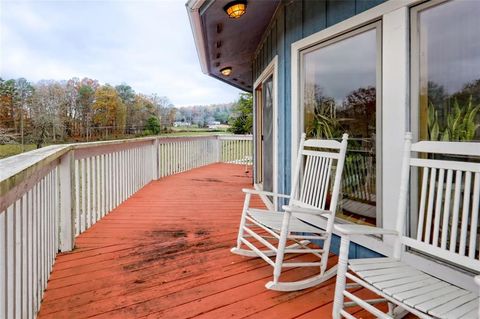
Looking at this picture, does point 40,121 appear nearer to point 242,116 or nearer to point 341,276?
point 341,276

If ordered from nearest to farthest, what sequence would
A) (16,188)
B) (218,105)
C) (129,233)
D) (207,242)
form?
(16,188) < (207,242) < (129,233) < (218,105)

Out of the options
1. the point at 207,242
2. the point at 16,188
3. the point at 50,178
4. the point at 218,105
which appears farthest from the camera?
the point at 218,105

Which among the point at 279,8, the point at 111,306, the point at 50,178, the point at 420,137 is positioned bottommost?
the point at 111,306

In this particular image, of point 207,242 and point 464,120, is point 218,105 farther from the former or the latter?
point 464,120

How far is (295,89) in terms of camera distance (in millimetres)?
3014

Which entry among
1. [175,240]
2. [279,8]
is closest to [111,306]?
[175,240]

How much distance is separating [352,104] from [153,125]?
5464 millimetres

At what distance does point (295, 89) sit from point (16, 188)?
239 centimetres

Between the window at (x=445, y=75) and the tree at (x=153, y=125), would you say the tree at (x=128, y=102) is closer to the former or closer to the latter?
the tree at (x=153, y=125)

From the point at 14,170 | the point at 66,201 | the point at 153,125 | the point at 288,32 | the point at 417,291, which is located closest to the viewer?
the point at 14,170

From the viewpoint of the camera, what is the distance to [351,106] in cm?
245

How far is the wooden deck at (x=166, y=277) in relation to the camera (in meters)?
1.77

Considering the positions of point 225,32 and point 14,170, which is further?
point 225,32

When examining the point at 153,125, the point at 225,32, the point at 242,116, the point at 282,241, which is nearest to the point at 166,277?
the point at 282,241
